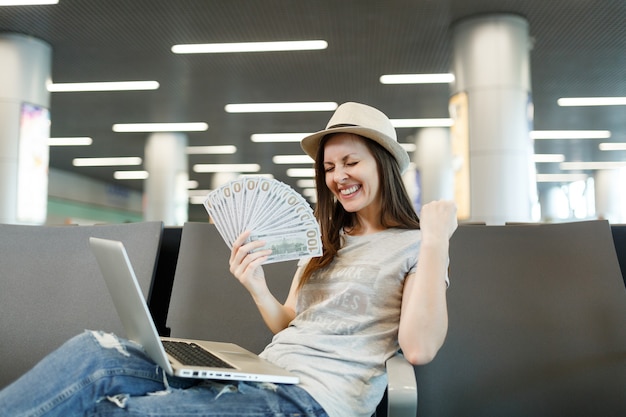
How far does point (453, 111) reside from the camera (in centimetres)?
708

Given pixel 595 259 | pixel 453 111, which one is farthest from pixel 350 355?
pixel 453 111

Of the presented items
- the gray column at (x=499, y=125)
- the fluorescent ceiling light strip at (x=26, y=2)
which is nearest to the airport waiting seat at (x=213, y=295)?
the gray column at (x=499, y=125)

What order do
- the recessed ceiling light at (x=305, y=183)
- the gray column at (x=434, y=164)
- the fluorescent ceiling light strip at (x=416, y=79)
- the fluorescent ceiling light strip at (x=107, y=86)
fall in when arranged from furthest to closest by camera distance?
1. the recessed ceiling light at (x=305, y=183)
2. the gray column at (x=434, y=164)
3. the fluorescent ceiling light strip at (x=107, y=86)
4. the fluorescent ceiling light strip at (x=416, y=79)

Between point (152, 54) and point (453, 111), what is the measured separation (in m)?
4.23

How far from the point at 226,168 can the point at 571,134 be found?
9.53 metres

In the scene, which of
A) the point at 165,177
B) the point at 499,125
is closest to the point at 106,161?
the point at 165,177

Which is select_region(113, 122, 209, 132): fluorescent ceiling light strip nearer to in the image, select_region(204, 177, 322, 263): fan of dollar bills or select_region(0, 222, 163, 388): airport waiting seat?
select_region(0, 222, 163, 388): airport waiting seat

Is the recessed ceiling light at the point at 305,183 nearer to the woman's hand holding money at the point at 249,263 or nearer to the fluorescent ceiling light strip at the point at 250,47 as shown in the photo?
the fluorescent ceiling light strip at the point at 250,47

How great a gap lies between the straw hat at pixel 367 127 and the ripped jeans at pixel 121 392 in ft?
2.42

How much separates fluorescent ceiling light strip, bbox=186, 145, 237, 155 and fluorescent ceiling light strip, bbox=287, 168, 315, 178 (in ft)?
10.2

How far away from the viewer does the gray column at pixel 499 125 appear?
6.45 m

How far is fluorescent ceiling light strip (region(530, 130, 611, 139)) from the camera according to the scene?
13.4 metres

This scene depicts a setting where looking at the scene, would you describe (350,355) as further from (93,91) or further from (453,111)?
(93,91)

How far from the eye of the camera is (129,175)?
19.4 meters
